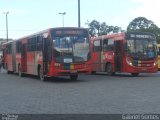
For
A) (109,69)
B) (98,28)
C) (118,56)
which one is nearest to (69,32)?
(118,56)

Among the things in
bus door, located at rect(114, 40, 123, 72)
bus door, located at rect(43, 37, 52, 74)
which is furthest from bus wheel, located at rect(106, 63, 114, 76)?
bus door, located at rect(43, 37, 52, 74)

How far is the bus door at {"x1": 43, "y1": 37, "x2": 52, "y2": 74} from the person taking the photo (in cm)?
2627

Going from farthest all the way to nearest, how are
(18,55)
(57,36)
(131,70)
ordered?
(18,55) < (131,70) < (57,36)

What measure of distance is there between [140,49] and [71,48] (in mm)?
6017

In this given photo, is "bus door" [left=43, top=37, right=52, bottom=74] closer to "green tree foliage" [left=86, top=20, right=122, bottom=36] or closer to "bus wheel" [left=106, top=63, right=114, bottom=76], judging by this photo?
"bus wheel" [left=106, top=63, right=114, bottom=76]

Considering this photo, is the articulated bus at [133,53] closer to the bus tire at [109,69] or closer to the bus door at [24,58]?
the bus tire at [109,69]

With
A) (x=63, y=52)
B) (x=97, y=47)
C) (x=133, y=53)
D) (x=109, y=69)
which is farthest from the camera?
(x=97, y=47)

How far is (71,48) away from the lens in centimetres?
2620

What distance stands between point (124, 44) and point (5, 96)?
13.6 m

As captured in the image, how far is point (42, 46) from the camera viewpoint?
2764 centimetres

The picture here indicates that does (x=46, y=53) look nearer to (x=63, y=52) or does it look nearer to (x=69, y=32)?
(x=63, y=52)

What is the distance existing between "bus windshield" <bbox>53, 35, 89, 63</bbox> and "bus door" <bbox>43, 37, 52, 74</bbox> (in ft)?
1.41

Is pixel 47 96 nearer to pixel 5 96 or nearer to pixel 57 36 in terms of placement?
pixel 5 96

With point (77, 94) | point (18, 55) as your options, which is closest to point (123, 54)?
point (18, 55)
